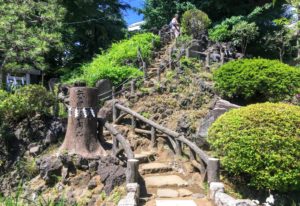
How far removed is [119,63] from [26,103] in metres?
7.06

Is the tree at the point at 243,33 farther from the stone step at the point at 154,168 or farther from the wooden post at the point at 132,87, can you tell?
the stone step at the point at 154,168

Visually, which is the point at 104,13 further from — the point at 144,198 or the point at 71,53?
the point at 144,198

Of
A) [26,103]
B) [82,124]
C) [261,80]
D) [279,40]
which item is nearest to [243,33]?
[279,40]

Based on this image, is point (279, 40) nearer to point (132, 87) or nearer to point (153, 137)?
point (132, 87)

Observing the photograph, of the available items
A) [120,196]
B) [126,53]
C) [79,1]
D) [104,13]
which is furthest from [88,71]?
[120,196]

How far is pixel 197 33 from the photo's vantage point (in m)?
20.8

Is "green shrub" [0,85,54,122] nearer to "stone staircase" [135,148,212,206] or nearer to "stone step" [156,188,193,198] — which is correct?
"stone staircase" [135,148,212,206]

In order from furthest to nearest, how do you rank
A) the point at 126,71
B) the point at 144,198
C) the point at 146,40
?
1. the point at 146,40
2. the point at 126,71
3. the point at 144,198

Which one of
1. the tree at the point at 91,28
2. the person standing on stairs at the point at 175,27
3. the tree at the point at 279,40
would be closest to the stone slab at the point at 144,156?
the tree at the point at 279,40

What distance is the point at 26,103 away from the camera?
11.2 m

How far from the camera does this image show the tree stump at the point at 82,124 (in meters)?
9.18

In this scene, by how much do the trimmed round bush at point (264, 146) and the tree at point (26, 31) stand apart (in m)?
5.73

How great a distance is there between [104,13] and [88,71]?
6092 mm

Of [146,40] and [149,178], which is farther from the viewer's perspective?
[146,40]
